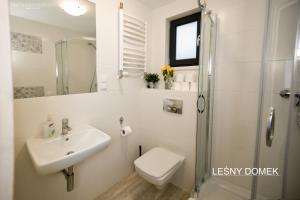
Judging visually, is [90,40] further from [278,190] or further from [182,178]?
[278,190]

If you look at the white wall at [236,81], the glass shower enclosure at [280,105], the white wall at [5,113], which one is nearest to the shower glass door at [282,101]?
the glass shower enclosure at [280,105]

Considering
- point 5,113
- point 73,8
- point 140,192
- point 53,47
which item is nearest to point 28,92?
point 53,47

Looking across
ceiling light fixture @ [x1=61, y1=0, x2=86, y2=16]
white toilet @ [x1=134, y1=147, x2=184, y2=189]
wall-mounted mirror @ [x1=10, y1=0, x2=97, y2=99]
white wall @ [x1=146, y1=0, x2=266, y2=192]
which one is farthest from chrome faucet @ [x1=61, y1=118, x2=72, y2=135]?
white wall @ [x1=146, y1=0, x2=266, y2=192]

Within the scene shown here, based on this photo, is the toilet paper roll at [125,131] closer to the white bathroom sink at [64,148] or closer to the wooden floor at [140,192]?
the white bathroom sink at [64,148]

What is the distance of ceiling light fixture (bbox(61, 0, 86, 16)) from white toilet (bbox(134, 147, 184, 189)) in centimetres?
157

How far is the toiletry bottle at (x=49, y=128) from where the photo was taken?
3.83ft

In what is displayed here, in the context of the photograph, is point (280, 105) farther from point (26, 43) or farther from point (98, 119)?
point (26, 43)

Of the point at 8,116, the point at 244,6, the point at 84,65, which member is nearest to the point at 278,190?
the point at 244,6

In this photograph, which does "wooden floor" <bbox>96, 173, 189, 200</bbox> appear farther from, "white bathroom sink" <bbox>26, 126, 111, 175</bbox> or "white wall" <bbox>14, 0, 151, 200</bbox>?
"white bathroom sink" <bbox>26, 126, 111, 175</bbox>

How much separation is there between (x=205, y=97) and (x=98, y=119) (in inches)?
46.3

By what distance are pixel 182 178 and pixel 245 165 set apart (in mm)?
703

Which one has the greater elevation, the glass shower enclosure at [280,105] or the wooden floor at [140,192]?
the glass shower enclosure at [280,105]

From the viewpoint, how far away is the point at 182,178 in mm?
1750

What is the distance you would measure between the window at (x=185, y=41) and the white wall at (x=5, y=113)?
→ 173 cm
